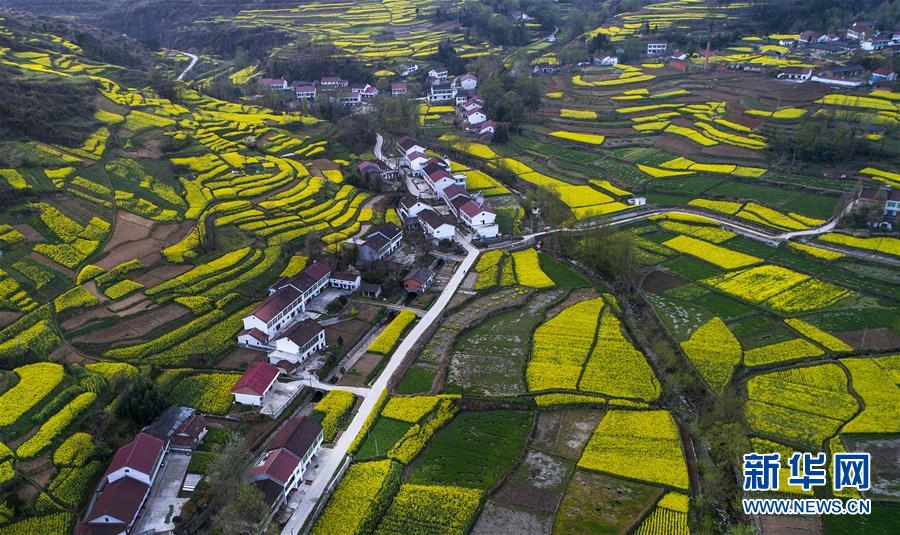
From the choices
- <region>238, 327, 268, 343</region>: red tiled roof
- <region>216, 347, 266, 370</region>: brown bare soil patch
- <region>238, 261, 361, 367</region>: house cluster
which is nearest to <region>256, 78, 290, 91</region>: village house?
<region>238, 261, 361, 367</region>: house cluster

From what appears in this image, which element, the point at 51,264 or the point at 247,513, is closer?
the point at 247,513

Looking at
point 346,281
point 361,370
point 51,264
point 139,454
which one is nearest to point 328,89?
point 346,281

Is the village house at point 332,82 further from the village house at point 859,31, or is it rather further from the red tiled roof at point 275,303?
the village house at point 859,31

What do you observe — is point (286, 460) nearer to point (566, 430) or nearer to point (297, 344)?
point (297, 344)

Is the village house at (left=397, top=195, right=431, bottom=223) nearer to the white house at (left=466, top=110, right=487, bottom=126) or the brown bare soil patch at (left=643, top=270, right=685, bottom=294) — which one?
the brown bare soil patch at (left=643, top=270, right=685, bottom=294)

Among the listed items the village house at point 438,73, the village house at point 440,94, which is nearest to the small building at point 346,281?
the village house at point 440,94

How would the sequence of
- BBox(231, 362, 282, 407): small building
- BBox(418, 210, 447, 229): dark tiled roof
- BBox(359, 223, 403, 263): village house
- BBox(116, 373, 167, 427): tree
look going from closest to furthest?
1. BBox(116, 373, 167, 427): tree
2. BBox(231, 362, 282, 407): small building
3. BBox(359, 223, 403, 263): village house
4. BBox(418, 210, 447, 229): dark tiled roof
